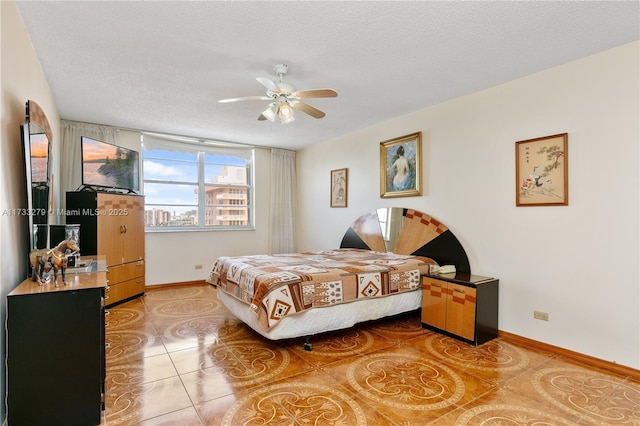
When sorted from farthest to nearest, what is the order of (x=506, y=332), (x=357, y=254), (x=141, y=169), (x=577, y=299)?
(x=141, y=169), (x=357, y=254), (x=506, y=332), (x=577, y=299)

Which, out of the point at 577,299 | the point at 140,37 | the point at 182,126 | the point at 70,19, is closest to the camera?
the point at 70,19

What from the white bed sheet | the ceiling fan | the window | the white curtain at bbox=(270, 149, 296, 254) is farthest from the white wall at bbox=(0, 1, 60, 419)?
the white curtain at bbox=(270, 149, 296, 254)

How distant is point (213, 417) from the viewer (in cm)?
195

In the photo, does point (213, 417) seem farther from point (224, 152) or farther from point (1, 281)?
point (224, 152)

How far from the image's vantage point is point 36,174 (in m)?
2.27

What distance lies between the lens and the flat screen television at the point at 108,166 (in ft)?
13.6

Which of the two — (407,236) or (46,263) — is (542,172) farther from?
(46,263)

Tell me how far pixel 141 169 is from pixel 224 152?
1.46 m

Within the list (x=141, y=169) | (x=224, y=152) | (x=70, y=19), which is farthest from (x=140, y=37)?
(x=224, y=152)

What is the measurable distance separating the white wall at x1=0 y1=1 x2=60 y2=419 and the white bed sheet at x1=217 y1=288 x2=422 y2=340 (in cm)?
172

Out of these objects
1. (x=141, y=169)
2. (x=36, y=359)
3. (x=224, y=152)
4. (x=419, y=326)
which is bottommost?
(x=419, y=326)

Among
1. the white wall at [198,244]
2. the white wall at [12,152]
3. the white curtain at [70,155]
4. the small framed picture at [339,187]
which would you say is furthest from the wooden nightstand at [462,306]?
the white curtain at [70,155]

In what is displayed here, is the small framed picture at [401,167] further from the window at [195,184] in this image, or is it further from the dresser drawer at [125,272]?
the dresser drawer at [125,272]

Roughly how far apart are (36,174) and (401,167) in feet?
12.6
